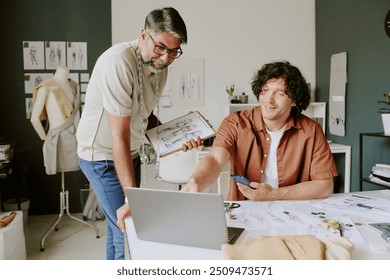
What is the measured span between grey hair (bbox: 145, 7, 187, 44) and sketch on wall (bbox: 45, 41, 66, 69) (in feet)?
8.24

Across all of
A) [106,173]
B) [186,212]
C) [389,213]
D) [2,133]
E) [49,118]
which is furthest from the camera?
[2,133]

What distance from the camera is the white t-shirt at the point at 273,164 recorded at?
1750 mm

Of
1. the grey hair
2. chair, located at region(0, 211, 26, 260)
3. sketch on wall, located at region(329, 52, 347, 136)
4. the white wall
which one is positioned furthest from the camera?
the white wall

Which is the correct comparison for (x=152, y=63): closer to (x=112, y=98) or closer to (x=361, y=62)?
(x=112, y=98)

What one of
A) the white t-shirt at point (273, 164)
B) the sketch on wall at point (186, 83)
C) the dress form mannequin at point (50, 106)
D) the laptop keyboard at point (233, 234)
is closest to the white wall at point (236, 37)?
A: the sketch on wall at point (186, 83)

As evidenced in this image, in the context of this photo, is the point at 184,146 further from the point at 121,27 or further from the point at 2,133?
the point at 2,133

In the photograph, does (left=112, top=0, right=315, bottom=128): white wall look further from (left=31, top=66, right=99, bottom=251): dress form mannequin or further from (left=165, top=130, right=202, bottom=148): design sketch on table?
(left=165, top=130, right=202, bottom=148): design sketch on table

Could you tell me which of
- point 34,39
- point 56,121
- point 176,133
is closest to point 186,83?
point 56,121

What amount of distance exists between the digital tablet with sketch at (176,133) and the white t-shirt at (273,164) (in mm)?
310

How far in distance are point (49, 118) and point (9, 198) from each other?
1267mm

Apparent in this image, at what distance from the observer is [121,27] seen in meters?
3.82

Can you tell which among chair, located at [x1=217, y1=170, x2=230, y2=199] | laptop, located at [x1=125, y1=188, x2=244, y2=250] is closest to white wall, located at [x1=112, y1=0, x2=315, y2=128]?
chair, located at [x1=217, y1=170, x2=230, y2=199]

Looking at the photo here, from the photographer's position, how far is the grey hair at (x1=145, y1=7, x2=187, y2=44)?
59.4 inches
